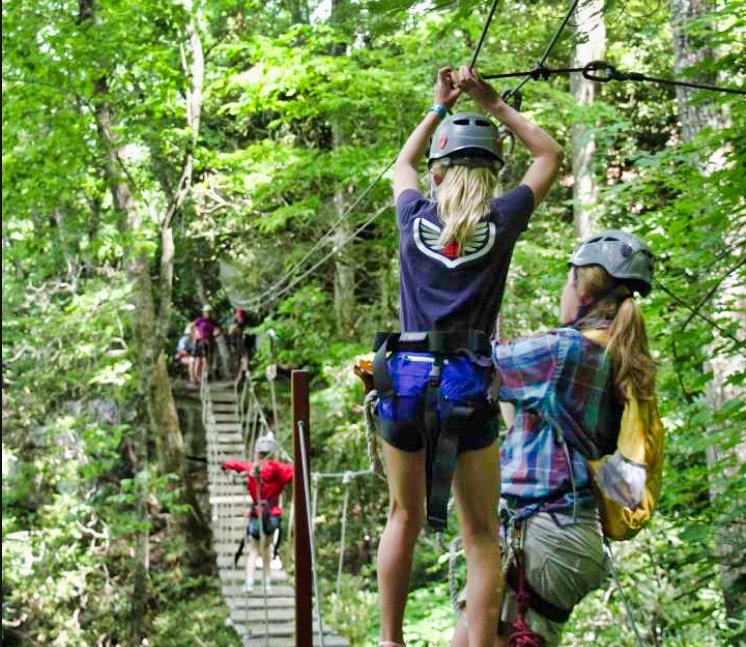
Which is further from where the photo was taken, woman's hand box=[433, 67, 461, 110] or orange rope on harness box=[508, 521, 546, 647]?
woman's hand box=[433, 67, 461, 110]

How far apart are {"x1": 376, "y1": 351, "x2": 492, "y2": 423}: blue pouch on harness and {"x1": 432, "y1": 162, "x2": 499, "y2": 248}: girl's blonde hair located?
0.67 ft

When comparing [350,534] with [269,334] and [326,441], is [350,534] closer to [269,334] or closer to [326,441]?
[326,441]

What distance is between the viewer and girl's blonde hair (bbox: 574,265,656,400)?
5.82 ft

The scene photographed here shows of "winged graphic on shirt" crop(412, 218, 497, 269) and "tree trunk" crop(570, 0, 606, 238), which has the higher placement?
"tree trunk" crop(570, 0, 606, 238)

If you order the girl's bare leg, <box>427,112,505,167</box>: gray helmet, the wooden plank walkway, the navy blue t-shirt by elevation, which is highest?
<box>427,112,505,167</box>: gray helmet

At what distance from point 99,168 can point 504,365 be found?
355 inches

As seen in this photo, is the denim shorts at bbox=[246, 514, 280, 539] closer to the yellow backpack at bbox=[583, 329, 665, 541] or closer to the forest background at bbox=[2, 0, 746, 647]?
the forest background at bbox=[2, 0, 746, 647]

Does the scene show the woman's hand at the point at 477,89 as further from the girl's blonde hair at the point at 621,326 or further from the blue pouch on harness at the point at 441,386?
the blue pouch on harness at the point at 441,386

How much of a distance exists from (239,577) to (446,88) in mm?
5378

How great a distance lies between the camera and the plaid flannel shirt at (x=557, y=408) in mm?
1761

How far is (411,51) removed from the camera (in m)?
7.88

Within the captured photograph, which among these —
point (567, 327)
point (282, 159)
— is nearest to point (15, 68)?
point (282, 159)

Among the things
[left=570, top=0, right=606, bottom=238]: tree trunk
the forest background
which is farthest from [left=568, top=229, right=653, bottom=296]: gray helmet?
[left=570, top=0, right=606, bottom=238]: tree trunk

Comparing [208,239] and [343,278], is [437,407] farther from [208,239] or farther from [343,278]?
[208,239]
